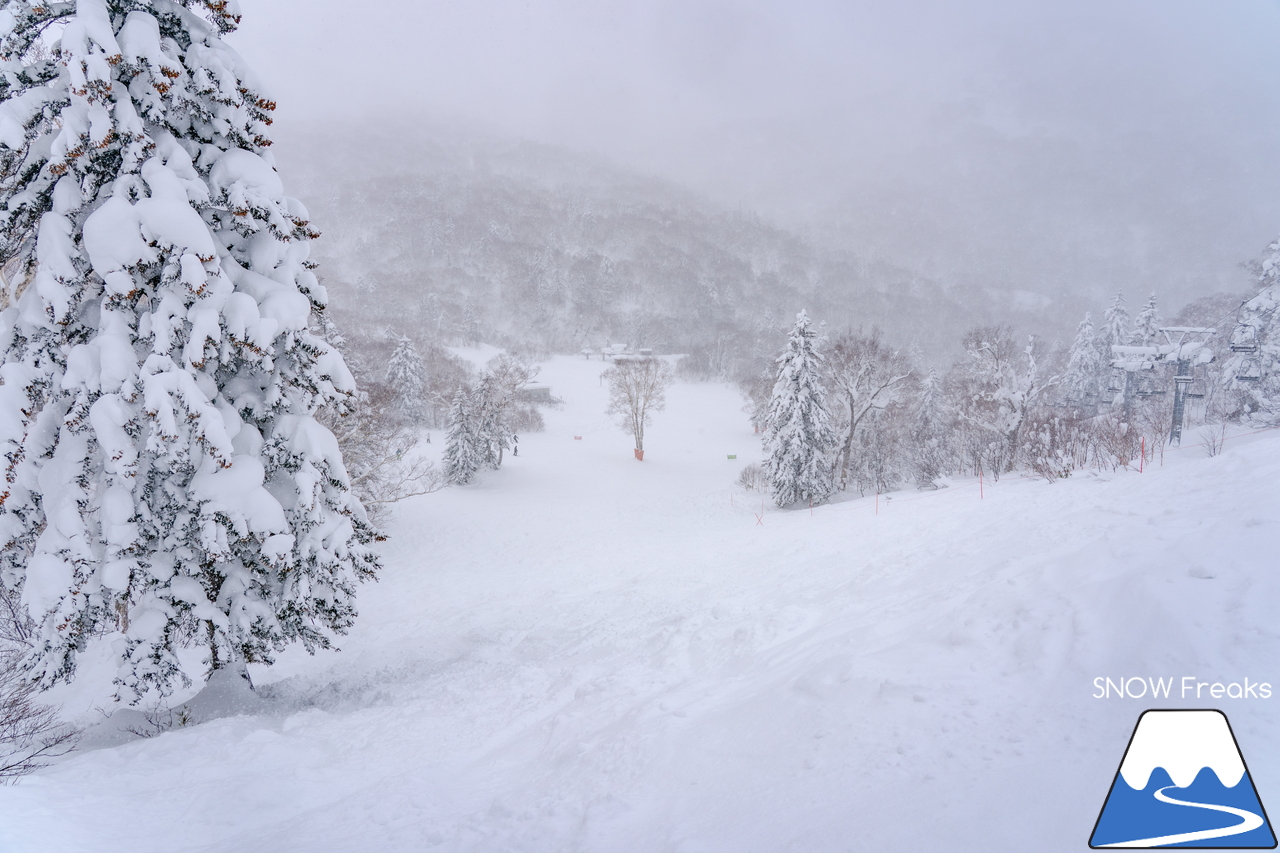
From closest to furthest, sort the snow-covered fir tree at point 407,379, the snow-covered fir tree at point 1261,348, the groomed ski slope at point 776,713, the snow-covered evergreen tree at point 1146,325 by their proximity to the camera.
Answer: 1. the groomed ski slope at point 776,713
2. the snow-covered fir tree at point 1261,348
3. the snow-covered evergreen tree at point 1146,325
4. the snow-covered fir tree at point 407,379

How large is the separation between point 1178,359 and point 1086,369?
3108 centimetres

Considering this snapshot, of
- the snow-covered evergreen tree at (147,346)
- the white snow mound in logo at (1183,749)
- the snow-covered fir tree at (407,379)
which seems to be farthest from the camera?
the snow-covered fir tree at (407,379)

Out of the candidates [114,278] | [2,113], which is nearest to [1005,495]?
[114,278]

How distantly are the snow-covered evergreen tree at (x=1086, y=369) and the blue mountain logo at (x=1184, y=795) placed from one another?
47743 mm

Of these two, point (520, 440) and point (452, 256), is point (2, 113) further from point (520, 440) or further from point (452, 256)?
point (452, 256)

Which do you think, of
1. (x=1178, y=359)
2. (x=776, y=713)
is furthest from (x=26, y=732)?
(x=1178, y=359)

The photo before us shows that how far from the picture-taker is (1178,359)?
16.2 meters

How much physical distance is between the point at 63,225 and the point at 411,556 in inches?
570

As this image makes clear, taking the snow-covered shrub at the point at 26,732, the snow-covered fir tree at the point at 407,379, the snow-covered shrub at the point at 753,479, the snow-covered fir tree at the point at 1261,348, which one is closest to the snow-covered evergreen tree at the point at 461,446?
the snow-covered fir tree at the point at 407,379

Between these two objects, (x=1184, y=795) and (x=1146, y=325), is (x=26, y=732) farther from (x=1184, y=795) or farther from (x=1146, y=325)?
(x=1146, y=325)

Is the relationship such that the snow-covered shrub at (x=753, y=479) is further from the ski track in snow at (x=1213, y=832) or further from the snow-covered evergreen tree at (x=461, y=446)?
the ski track in snow at (x=1213, y=832)

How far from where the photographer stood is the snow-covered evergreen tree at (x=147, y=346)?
5.26 metres

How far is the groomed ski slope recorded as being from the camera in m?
3.23

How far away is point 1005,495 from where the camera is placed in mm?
12164
